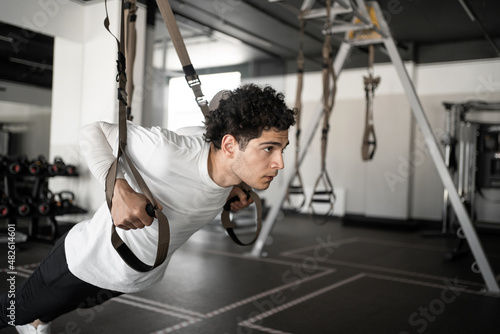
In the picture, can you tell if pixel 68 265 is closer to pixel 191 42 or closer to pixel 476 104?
pixel 191 42

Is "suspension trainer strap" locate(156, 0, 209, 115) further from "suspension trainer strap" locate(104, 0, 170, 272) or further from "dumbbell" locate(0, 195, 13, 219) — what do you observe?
"dumbbell" locate(0, 195, 13, 219)

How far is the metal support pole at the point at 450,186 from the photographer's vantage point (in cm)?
382

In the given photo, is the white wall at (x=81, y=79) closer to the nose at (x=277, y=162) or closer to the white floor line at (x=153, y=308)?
the white floor line at (x=153, y=308)

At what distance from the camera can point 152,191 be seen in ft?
4.78

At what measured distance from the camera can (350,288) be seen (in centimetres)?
374

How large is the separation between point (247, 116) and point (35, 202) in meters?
3.84

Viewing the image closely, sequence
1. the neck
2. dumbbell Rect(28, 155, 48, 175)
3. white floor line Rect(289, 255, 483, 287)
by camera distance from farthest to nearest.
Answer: dumbbell Rect(28, 155, 48, 175) → white floor line Rect(289, 255, 483, 287) → the neck

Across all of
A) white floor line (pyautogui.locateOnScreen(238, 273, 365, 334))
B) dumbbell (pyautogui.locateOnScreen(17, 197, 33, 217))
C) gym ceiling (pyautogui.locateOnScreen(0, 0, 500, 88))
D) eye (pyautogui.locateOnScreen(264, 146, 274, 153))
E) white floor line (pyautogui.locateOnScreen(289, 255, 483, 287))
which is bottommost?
white floor line (pyautogui.locateOnScreen(289, 255, 483, 287))

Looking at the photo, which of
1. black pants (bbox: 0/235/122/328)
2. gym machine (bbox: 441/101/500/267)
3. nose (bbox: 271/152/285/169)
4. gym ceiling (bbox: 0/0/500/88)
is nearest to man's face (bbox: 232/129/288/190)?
nose (bbox: 271/152/285/169)

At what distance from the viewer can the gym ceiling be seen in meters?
4.71

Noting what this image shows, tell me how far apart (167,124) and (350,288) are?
10.8 ft

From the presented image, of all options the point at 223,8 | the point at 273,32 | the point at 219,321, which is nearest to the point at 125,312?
the point at 219,321

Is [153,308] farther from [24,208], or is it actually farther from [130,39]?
[24,208]

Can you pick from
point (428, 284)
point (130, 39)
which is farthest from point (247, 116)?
point (428, 284)
